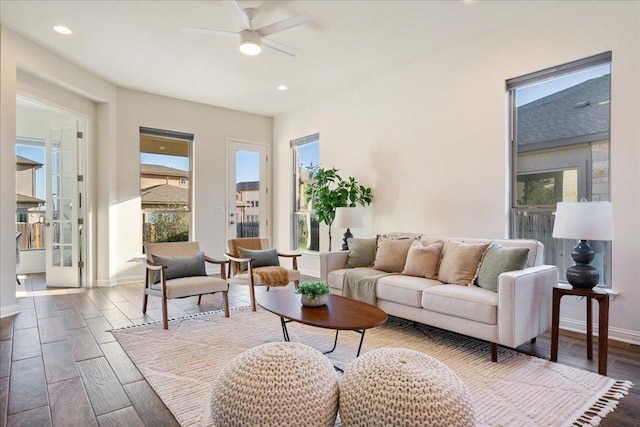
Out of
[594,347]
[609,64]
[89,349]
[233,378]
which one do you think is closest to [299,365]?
[233,378]

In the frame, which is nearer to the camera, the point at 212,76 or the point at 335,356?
the point at 335,356

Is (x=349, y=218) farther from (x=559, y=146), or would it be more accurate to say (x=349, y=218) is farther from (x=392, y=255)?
(x=559, y=146)

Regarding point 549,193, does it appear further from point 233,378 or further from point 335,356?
point 233,378

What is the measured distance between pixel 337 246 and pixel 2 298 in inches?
161

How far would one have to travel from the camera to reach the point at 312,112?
6.12 meters

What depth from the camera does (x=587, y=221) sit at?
2436 mm

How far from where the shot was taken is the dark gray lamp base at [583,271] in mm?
2518

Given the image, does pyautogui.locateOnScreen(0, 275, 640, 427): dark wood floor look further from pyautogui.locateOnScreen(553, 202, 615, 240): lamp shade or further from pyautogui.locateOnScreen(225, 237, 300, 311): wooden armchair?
pyautogui.locateOnScreen(553, 202, 615, 240): lamp shade

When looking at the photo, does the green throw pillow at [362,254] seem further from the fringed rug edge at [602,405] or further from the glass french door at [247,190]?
the glass french door at [247,190]

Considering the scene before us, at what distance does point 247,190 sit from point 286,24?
3.99 metres

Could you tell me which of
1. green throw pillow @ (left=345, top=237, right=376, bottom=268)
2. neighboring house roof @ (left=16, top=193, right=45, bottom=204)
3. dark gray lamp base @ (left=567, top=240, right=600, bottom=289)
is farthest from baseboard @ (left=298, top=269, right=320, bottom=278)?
neighboring house roof @ (left=16, top=193, right=45, bottom=204)

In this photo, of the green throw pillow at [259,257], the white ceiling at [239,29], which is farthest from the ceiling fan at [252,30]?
the green throw pillow at [259,257]

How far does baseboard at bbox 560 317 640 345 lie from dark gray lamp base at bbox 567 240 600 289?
31.0 inches

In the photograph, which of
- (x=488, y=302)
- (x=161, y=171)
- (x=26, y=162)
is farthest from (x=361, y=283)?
(x=26, y=162)
